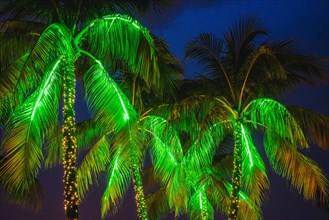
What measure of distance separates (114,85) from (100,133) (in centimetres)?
501

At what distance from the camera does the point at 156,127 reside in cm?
1684

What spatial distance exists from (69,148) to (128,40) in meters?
2.67

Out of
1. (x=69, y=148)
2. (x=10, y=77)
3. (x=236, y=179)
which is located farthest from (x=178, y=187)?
(x=10, y=77)

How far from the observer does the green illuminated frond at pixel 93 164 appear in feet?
52.7

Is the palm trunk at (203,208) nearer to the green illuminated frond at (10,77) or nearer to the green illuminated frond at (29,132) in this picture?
the green illuminated frond at (29,132)

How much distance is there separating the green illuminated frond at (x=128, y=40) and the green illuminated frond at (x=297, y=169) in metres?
4.05

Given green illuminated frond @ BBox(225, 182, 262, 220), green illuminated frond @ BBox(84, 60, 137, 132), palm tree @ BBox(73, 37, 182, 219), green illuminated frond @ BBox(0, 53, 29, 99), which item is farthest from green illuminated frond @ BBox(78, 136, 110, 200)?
green illuminated frond @ BBox(0, 53, 29, 99)

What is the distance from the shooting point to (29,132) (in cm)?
1142

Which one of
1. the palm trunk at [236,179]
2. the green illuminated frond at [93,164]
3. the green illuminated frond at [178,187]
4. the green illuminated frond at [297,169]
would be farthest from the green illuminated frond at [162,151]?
the green illuminated frond at [297,169]

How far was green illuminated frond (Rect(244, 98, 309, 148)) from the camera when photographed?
44.4 feet

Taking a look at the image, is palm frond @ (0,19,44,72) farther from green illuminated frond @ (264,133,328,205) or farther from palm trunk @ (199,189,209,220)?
palm trunk @ (199,189,209,220)

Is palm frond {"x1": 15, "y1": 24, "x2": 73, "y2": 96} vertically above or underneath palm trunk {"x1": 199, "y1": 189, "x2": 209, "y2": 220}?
above

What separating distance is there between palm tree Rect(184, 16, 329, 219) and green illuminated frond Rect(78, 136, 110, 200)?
319 cm

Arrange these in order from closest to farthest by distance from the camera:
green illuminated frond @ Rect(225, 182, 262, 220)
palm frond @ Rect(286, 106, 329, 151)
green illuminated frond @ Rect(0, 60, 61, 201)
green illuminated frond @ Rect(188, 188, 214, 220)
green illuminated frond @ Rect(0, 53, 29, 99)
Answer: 1. green illuminated frond @ Rect(0, 53, 29, 99)
2. green illuminated frond @ Rect(0, 60, 61, 201)
3. palm frond @ Rect(286, 106, 329, 151)
4. green illuminated frond @ Rect(225, 182, 262, 220)
5. green illuminated frond @ Rect(188, 188, 214, 220)
